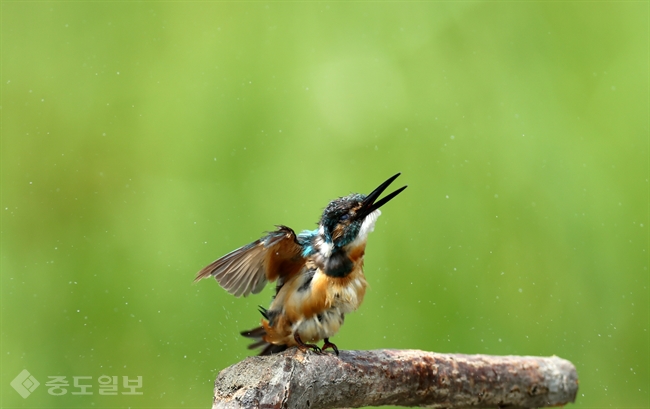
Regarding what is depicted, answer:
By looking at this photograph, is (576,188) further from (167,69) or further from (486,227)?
(167,69)

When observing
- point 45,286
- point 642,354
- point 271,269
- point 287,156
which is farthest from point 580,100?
point 45,286

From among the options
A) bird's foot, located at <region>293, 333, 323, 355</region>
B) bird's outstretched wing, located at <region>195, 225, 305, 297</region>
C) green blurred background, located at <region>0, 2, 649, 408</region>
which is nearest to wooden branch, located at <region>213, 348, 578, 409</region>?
bird's foot, located at <region>293, 333, 323, 355</region>

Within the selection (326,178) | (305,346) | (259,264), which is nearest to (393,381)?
(305,346)

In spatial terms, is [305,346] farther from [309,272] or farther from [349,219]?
[349,219]

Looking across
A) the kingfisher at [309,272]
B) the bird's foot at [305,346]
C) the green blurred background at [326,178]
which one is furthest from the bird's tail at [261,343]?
the green blurred background at [326,178]

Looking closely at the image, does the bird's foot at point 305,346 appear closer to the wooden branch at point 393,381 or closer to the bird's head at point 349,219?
the wooden branch at point 393,381
